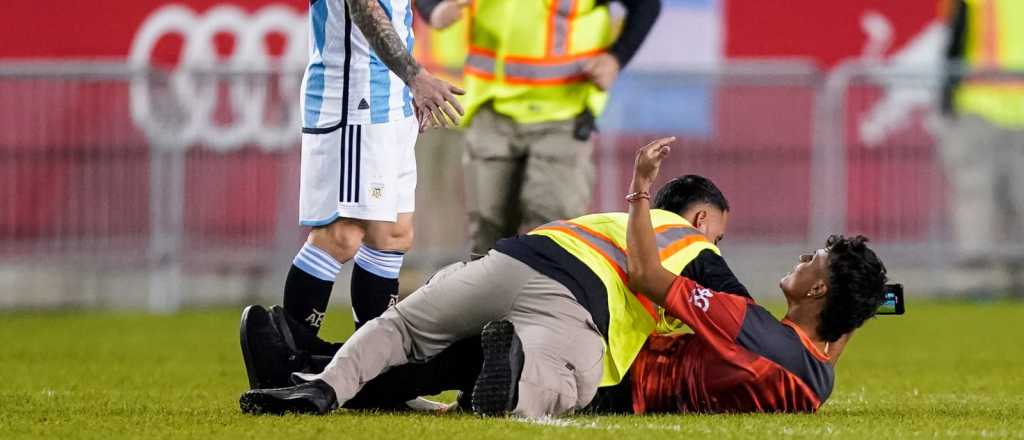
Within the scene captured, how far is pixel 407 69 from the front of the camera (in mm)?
6656

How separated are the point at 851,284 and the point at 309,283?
76.2 inches

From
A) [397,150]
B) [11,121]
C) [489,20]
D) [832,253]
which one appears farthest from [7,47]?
[832,253]

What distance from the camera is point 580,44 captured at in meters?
8.93

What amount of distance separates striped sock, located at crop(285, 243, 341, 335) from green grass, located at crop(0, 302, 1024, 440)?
449mm

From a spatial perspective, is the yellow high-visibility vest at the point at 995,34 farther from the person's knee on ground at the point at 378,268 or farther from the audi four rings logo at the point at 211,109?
the person's knee on ground at the point at 378,268

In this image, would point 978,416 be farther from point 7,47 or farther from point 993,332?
point 7,47

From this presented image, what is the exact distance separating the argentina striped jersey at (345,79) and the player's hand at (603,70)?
72.4 inches

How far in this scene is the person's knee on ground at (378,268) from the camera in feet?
23.0

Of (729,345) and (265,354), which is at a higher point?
(729,345)

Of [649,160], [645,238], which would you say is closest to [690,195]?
[645,238]

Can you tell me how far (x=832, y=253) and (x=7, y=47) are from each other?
35.9ft

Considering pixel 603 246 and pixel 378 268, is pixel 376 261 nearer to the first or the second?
pixel 378 268

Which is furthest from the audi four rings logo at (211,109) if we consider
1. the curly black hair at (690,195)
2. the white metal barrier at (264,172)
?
the curly black hair at (690,195)

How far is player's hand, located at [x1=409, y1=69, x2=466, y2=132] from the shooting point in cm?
654
